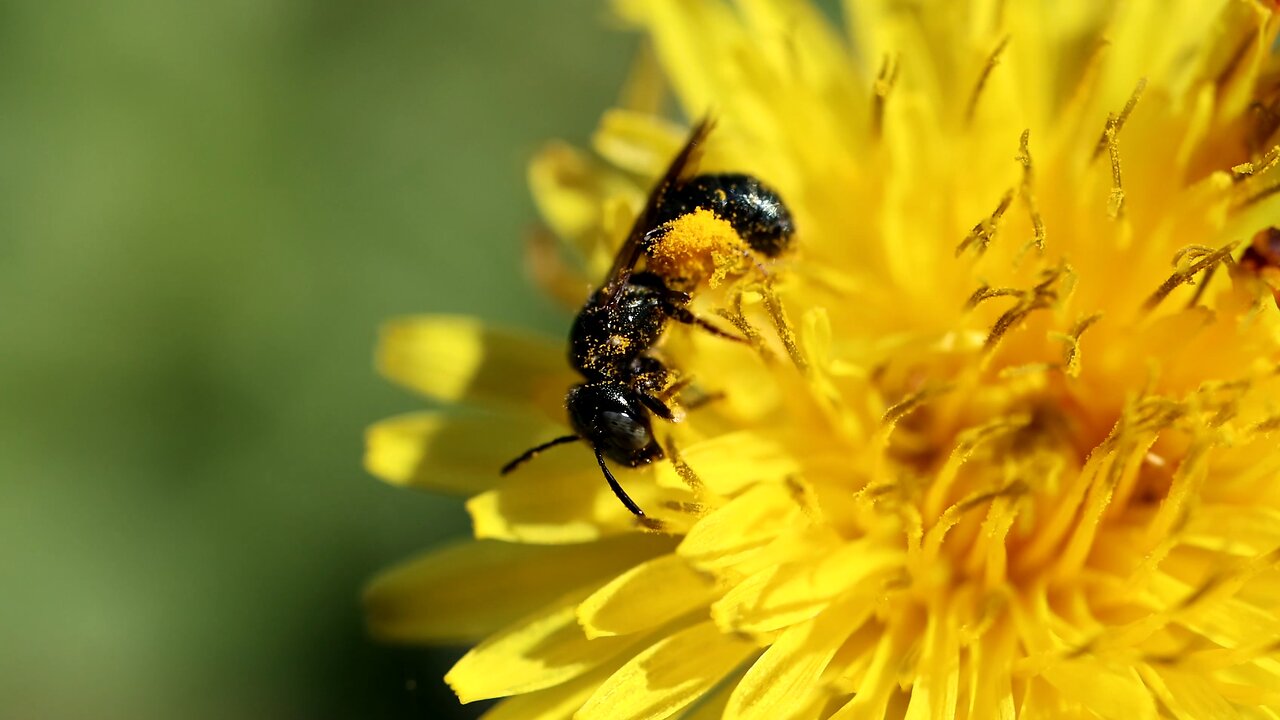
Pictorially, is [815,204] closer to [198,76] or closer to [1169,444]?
[1169,444]

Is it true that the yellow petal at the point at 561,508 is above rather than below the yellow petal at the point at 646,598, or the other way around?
above

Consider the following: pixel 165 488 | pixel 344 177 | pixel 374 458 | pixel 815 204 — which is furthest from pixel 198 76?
pixel 815 204

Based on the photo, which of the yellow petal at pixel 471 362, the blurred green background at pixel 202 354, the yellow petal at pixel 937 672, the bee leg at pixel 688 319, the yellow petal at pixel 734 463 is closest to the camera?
the yellow petal at pixel 937 672

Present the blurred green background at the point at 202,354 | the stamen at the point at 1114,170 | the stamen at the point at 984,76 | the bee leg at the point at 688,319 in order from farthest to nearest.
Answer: the blurred green background at the point at 202,354, the bee leg at the point at 688,319, the stamen at the point at 984,76, the stamen at the point at 1114,170

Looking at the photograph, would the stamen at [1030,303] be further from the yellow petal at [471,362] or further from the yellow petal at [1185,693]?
the yellow petal at [471,362]

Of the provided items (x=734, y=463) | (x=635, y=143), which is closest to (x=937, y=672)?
(x=734, y=463)

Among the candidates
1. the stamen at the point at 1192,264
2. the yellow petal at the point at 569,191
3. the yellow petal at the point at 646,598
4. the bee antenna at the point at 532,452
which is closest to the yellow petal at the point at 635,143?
the yellow petal at the point at 569,191

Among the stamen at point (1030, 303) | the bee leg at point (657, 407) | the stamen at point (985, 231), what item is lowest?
the bee leg at point (657, 407)
